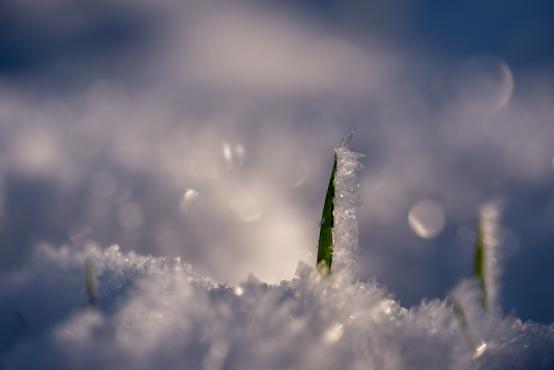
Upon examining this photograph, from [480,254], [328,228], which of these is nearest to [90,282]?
[328,228]

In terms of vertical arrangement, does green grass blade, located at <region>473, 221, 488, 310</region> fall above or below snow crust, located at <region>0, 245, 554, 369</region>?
above

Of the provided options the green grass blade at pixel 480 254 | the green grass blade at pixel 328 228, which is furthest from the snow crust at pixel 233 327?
the green grass blade at pixel 480 254

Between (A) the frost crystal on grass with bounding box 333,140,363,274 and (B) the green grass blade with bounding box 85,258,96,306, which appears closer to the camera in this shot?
(B) the green grass blade with bounding box 85,258,96,306

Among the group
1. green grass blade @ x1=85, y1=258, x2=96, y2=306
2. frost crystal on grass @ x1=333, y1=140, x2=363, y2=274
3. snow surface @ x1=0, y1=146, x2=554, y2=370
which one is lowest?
snow surface @ x1=0, y1=146, x2=554, y2=370

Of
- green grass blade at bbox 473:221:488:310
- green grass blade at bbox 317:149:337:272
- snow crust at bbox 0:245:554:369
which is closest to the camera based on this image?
snow crust at bbox 0:245:554:369

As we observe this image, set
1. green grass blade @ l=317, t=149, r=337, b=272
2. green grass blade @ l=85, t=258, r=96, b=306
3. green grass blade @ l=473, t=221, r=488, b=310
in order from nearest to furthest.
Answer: green grass blade @ l=85, t=258, r=96, b=306, green grass blade @ l=317, t=149, r=337, b=272, green grass blade @ l=473, t=221, r=488, b=310

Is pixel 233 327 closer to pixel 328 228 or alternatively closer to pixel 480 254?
pixel 328 228

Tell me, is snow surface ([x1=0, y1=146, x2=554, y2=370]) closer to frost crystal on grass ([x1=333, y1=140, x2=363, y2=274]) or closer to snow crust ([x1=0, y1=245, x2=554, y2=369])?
snow crust ([x1=0, y1=245, x2=554, y2=369])

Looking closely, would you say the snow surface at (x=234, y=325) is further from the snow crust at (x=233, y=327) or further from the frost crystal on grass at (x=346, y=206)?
the frost crystal on grass at (x=346, y=206)

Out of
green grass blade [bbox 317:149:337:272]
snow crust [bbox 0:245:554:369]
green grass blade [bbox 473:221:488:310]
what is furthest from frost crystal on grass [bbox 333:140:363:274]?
green grass blade [bbox 473:221:488:310]
